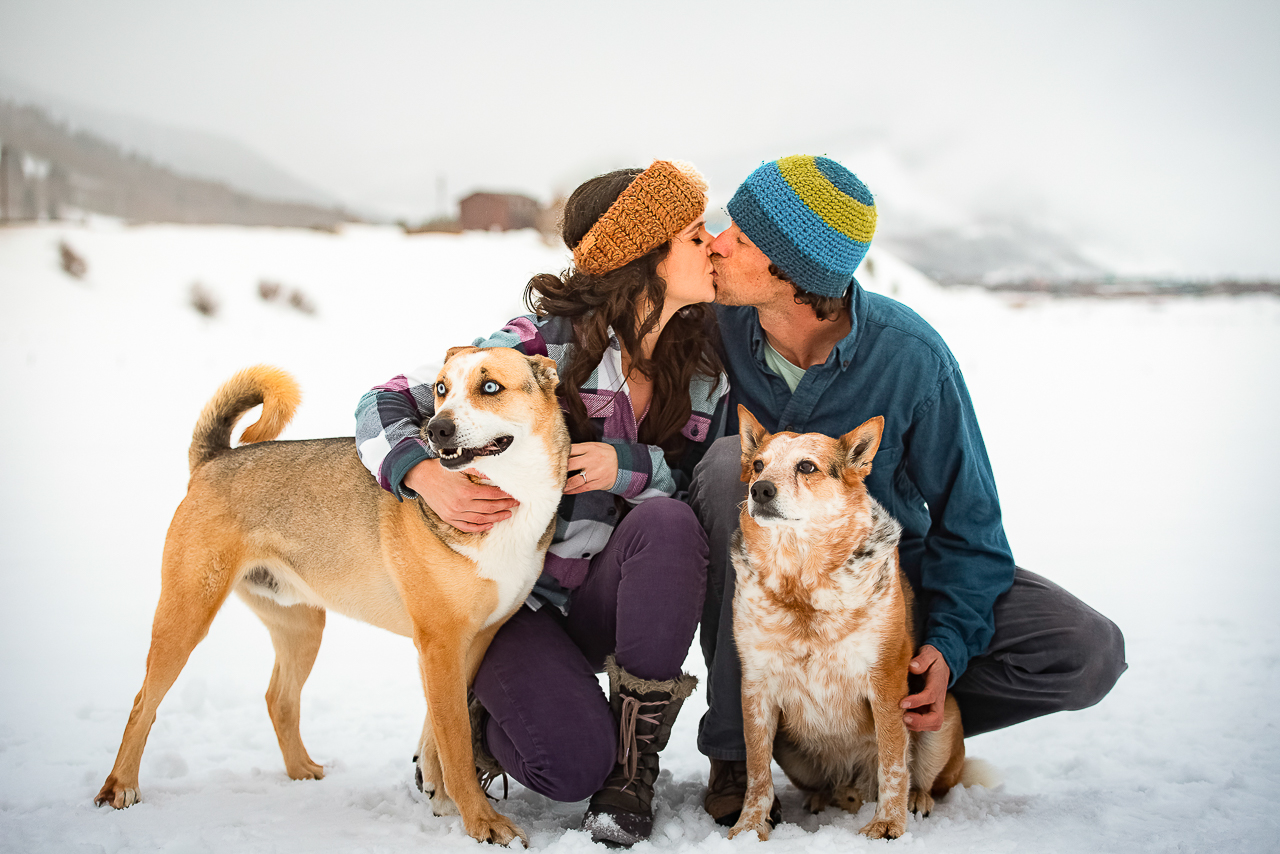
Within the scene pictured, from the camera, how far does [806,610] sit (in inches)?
76.5

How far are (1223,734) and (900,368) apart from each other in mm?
1602

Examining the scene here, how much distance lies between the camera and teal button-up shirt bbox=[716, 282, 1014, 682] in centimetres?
217

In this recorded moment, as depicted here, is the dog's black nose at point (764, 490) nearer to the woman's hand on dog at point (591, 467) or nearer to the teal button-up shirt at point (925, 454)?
the woman's hand on dog at point (591, 467)

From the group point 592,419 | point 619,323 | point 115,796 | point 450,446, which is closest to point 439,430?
point 450,446

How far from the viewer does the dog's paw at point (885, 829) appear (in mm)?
1908

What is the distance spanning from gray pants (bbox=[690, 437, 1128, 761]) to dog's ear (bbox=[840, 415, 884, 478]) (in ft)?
1.00

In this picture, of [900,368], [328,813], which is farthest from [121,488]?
[900,368]

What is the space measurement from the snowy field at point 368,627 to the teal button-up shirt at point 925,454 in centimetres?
55

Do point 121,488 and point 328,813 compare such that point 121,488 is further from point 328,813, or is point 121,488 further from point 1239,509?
point 1239,509

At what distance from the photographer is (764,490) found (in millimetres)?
1855

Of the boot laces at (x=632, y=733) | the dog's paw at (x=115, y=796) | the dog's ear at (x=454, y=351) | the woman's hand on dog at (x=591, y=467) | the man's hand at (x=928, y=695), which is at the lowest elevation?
the dog's paw at (x=115, y=796)

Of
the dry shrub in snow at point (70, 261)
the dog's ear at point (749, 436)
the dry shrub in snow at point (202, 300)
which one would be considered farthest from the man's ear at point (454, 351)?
the dry shrub in snow at point (70, 261)

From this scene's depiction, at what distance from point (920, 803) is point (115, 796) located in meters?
2.07

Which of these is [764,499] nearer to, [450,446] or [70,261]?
[450,446]
